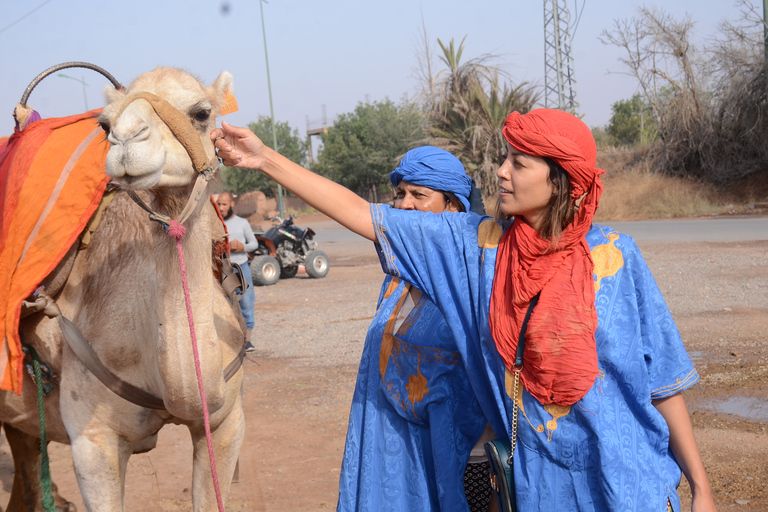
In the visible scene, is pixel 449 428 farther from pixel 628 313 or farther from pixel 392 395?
pixel 628 313

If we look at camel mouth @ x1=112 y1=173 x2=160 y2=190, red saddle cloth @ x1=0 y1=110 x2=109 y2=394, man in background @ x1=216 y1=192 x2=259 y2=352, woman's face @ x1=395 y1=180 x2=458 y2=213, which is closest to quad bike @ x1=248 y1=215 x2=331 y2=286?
man in background @ x1=216 y1=192 x2=259 y2=352

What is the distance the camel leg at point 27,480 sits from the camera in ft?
13.8

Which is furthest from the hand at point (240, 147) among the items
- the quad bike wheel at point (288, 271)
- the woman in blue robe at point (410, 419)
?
the quad bike wheel at point (288, 271)

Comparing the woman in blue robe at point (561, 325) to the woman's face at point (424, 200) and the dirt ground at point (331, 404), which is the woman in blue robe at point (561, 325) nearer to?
the woman's face at point (424, 200)

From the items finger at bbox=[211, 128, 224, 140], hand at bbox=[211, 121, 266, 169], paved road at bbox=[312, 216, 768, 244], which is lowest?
paved road at bbox=[312, 216, 768, 244]

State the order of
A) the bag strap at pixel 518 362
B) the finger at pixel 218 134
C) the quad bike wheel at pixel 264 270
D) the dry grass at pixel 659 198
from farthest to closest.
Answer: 1. the dry grass at pixel 659 198
2. the quad bike wheel at pixel 264 270
3. the finger at pixel 218 134
4. the bag strap at pixel 518 362

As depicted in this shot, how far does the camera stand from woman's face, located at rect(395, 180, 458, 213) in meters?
2.81

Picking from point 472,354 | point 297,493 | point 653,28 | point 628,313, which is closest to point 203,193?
point 472,354

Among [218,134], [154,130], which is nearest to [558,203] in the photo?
[218,134]

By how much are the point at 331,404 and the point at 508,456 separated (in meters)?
4.03

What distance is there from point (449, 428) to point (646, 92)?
25603mm

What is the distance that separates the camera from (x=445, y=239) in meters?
2.17

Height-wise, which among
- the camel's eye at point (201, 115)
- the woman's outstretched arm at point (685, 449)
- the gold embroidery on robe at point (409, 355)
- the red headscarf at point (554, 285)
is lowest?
the woman's outstretched arm at point (685, 449)

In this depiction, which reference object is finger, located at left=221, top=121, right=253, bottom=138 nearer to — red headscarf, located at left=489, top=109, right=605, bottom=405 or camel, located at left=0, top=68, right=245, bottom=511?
camel, located at left=0, top=68, right=245, bottom=511
